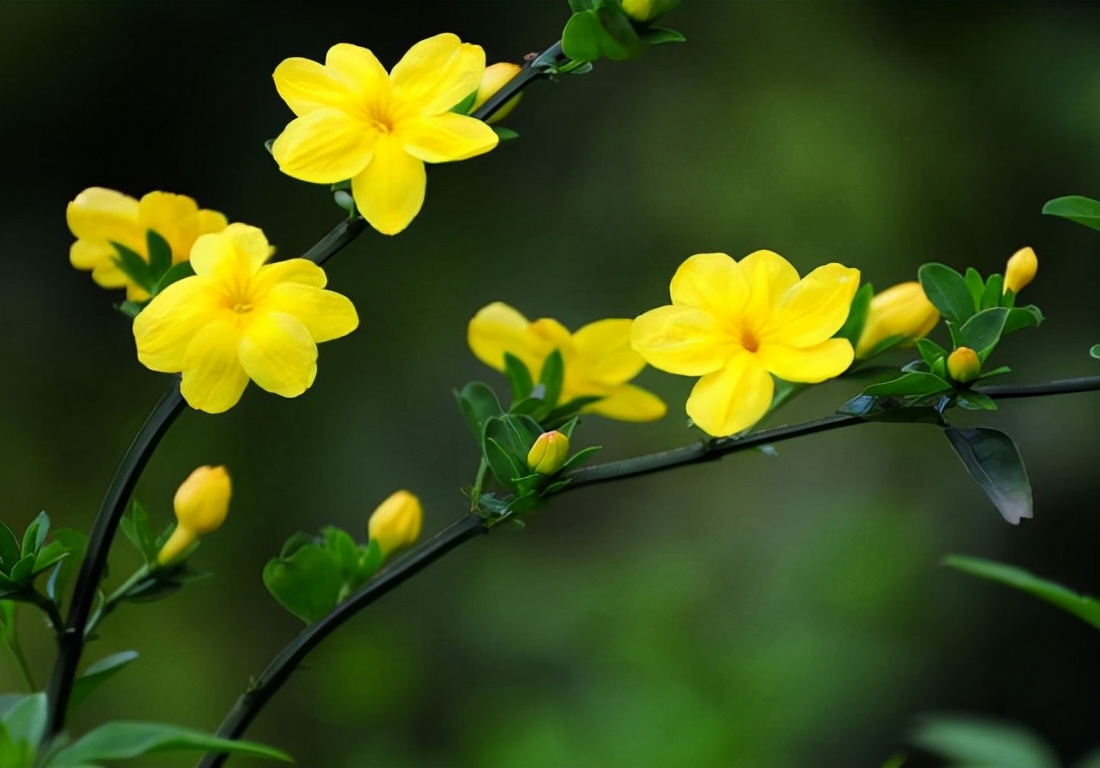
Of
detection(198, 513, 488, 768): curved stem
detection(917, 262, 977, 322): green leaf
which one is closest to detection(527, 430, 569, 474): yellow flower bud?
detection(198, 513, 488, 768): curved stem

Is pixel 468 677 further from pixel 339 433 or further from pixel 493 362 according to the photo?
pixel 493 362

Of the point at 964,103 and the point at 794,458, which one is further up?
the point at 964,103

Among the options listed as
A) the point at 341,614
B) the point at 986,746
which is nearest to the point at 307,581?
the point at 341,614

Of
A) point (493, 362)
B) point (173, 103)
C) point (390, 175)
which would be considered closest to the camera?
point (390, 175)

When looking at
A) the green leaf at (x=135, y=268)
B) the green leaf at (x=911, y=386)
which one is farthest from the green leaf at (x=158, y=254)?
the green leaf at (x=911, y=386)

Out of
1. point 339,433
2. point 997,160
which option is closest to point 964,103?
point 997,160

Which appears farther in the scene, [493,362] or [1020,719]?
[1020,719]

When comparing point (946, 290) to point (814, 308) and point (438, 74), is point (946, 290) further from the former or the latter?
point (438, 74)

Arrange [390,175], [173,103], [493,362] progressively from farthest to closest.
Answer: [173,103], [493,362], [390,175]
